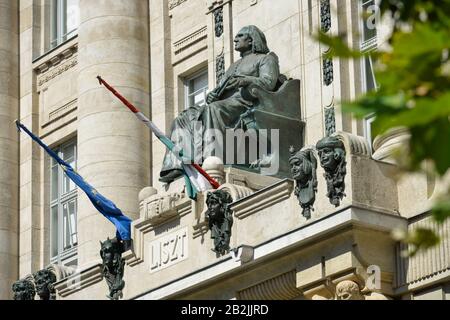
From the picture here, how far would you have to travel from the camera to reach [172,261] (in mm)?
24688

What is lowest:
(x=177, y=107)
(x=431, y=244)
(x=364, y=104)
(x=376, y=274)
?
(x=431, y=244)

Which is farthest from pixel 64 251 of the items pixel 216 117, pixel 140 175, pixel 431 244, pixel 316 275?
pixel 431 244

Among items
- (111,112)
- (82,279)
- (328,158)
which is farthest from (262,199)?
(111,112)

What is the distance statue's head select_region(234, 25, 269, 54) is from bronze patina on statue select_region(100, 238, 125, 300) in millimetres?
4154

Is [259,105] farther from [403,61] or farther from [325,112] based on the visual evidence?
[403,61]

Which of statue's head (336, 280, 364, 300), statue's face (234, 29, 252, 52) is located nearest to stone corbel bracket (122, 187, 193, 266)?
statue's face (234, 29, 252, 52)

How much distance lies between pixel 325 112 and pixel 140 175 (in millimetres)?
7247

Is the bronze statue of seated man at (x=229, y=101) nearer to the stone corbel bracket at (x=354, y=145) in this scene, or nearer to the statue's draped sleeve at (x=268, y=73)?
the statue's draped sleeve at (x=268, y=73)

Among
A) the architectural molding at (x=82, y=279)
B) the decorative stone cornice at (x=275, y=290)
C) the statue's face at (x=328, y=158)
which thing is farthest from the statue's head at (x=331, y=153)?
the architectural molding at (x=82, y=279)

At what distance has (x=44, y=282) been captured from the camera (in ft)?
93.6

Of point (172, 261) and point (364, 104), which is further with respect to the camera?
point (172, 261)

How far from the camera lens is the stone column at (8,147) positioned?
1395 inches

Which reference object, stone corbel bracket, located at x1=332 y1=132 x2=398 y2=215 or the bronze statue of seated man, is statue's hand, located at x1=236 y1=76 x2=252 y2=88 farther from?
stone corbel bracket, located at x1=332 y1=132 x2=398 y2=215

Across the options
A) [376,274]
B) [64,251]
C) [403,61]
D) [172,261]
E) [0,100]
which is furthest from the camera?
[0,100]
